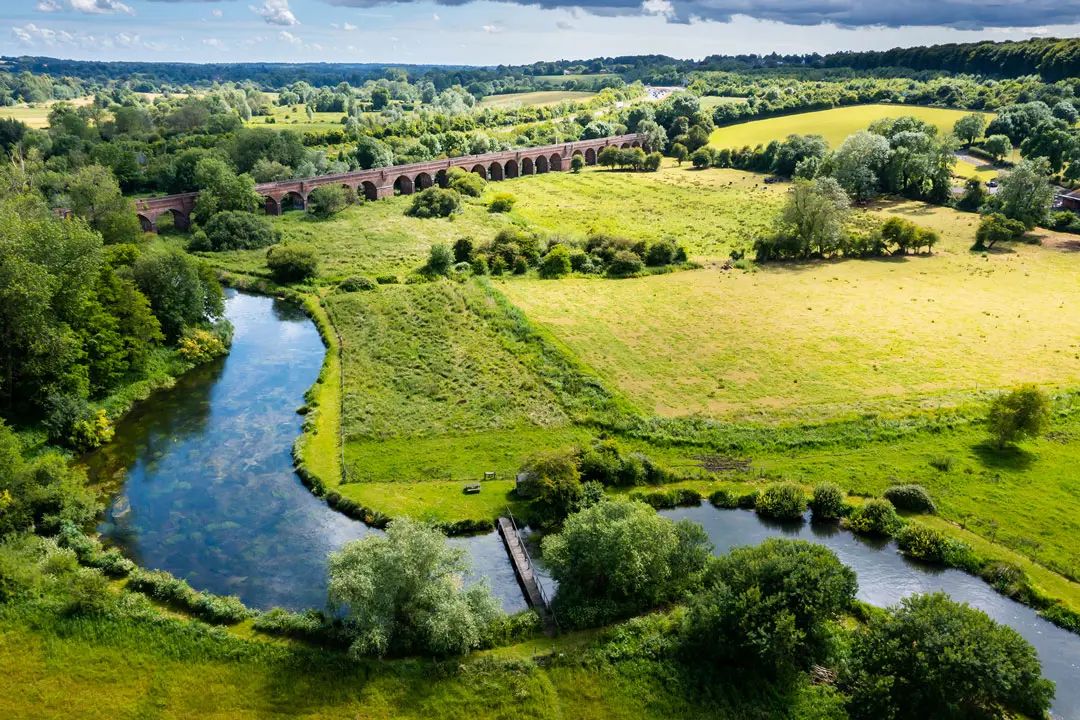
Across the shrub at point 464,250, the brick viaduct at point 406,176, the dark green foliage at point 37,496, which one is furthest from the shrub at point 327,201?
the dark green foliage at point 37,496

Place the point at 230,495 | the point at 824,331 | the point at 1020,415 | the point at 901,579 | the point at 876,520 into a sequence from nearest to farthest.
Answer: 1. the point at 901,579
2. the point at 876,520
3. the point at 230,495
4. the point at 1020,415
5. the point at 824,331

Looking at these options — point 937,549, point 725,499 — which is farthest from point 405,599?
point 937,549

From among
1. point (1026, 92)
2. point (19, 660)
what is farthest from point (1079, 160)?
point (19, 660)

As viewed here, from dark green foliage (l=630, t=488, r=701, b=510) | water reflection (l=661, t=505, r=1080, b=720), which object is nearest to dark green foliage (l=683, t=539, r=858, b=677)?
water reflection (l=661, t=505, r=1080, b=720)

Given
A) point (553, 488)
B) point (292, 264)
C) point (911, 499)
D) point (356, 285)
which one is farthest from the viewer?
point (292, 264)

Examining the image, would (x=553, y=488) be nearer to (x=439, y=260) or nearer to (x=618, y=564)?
(x=618, y=564)

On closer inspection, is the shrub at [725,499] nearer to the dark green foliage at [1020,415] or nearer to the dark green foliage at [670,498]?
the dark green foliage at [670,498]

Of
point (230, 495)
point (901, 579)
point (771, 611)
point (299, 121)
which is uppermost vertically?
point (299, 121)
